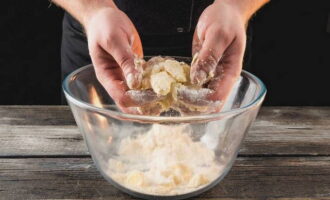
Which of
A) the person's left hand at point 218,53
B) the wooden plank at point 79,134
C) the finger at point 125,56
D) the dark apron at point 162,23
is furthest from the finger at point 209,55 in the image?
the dark apron at point 162,23

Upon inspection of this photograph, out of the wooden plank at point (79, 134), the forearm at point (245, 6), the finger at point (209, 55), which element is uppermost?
the finger at point (209, 55)

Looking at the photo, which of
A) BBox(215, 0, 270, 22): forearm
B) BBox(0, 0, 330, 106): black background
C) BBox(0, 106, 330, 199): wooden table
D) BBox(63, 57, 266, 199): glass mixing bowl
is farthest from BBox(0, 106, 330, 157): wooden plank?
BBox(0, 0, 330, 106): black background

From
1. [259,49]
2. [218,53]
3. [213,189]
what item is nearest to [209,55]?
[218,53]

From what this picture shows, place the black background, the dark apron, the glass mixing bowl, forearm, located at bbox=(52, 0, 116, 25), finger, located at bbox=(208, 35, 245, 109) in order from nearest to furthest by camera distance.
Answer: the glass mixing bowl, finger, located at bbox=(208, 35, 245, 109), forearm, located at bbox=(52, 0, 116, 25), the dark apron, the black background

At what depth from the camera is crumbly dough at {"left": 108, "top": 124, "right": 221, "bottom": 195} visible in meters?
0.77

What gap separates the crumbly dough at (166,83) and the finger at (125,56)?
0.02 metres

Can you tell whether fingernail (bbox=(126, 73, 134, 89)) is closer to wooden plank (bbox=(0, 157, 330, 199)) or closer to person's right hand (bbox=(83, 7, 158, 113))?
person's right hand (bbox=(83, 7, 158, 113))

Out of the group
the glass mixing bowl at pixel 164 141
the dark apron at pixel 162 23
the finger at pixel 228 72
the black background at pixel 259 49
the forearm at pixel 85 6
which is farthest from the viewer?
the black background at pixel 259 49

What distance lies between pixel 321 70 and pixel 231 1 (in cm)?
121

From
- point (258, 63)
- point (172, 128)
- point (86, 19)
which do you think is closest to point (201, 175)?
point (172, 128)

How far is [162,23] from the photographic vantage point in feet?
4.41

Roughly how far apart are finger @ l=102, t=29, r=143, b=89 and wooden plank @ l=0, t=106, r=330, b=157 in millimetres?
217

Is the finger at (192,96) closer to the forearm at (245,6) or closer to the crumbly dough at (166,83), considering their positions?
the crumbly dough at (166,83)

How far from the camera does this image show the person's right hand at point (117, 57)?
33.2 inches
